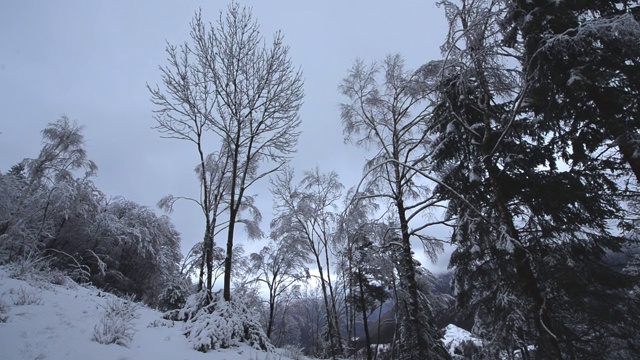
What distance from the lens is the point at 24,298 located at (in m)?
4.36

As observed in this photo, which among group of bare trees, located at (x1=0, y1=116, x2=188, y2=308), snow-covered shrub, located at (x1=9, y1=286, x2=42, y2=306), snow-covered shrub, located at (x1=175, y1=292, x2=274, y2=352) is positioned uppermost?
group of bare trees, located at (x1=0, y1=116, x2=188, y2=308)

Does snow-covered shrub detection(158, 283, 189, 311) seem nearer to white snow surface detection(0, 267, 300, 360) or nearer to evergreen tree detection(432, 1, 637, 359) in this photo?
white snow surface detection(0, 267, 300, 360)

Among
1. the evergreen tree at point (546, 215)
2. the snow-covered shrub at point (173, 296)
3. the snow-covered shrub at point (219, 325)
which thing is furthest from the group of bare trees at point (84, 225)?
the evergreen tree at point (546, 215)

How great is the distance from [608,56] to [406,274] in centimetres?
654

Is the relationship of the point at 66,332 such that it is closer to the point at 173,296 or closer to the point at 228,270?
the point at 228,270

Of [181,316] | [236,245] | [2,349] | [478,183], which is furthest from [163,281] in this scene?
[478,183]

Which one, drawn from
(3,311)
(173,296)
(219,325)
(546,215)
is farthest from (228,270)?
(546,215)

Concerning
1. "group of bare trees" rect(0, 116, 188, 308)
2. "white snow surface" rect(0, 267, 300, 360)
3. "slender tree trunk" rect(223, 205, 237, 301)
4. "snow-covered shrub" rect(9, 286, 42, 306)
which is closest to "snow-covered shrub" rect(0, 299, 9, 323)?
"white snow surface" rect(0, 267, 300, 360)

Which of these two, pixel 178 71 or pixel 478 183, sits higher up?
pixel 178 71

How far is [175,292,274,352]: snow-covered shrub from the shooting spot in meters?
5.08

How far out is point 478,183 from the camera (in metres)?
7.07

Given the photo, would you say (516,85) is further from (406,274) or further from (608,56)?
(406,274)

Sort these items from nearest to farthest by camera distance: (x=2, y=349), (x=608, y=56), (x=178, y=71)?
(x=2, y=349) → (x=608, y=56) → (x=178, y=71)

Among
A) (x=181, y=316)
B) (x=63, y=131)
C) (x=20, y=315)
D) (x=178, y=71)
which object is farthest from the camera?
(x=63, y=131)
